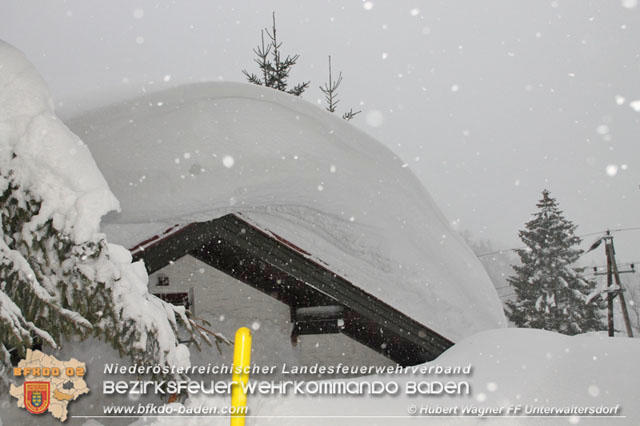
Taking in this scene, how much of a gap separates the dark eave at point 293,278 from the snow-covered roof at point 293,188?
0.42 feet

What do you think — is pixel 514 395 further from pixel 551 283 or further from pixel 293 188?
pixel 551 283

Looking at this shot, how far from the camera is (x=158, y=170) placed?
3621 mm

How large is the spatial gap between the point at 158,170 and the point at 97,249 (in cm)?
138

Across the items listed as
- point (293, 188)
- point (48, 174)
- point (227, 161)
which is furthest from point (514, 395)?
point (48, 174)

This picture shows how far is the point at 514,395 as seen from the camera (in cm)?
295

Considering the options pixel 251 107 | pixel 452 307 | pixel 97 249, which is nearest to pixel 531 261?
pixel 452 307

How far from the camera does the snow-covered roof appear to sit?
365 cm

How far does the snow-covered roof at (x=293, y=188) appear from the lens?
365 cm

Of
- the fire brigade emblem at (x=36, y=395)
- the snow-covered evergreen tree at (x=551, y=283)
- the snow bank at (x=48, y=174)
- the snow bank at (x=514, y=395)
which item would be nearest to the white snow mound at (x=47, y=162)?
the snow bank at (x=48, y=174)

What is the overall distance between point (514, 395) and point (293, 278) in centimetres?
268

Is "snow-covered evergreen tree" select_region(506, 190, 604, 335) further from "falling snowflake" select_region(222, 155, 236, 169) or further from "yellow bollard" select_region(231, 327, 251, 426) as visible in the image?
"yellow bollard" select_region(231, 327, 251, 426)

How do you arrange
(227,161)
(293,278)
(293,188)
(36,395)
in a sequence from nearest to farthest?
(36,395) → (227,161) → (293,188) → (293,278)

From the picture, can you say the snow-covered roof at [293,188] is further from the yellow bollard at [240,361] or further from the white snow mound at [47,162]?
the yellow bollard at [240,361]

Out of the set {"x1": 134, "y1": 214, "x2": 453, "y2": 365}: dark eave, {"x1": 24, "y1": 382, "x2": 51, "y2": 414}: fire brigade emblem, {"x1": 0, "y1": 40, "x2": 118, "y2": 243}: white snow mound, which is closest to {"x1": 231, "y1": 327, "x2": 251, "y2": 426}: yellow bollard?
{"x1": 0, "y1": 40, "x2": 118, "y2": 243}: white snow mound
